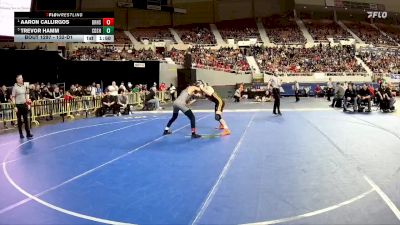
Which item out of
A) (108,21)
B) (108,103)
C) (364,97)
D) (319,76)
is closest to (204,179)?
(108,21)

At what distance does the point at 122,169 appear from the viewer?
7.15m

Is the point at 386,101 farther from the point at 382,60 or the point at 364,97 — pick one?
the point at 382,60

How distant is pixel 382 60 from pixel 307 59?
353 inches

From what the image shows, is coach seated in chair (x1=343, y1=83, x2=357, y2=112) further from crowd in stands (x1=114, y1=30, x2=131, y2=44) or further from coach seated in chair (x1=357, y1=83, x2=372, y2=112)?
crowd in stands (x1=114, y1=30, x2=131, y2=44)

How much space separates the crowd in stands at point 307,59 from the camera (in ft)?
137

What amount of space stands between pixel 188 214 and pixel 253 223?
0.78 m

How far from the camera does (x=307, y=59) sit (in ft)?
145

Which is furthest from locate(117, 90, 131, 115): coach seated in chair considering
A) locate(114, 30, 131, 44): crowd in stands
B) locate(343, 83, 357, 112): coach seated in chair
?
locate(114, 30, 131, 44): crowd in stands

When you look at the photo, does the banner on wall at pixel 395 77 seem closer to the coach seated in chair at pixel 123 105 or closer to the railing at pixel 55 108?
the coach seated in chair at pixel 123 105
